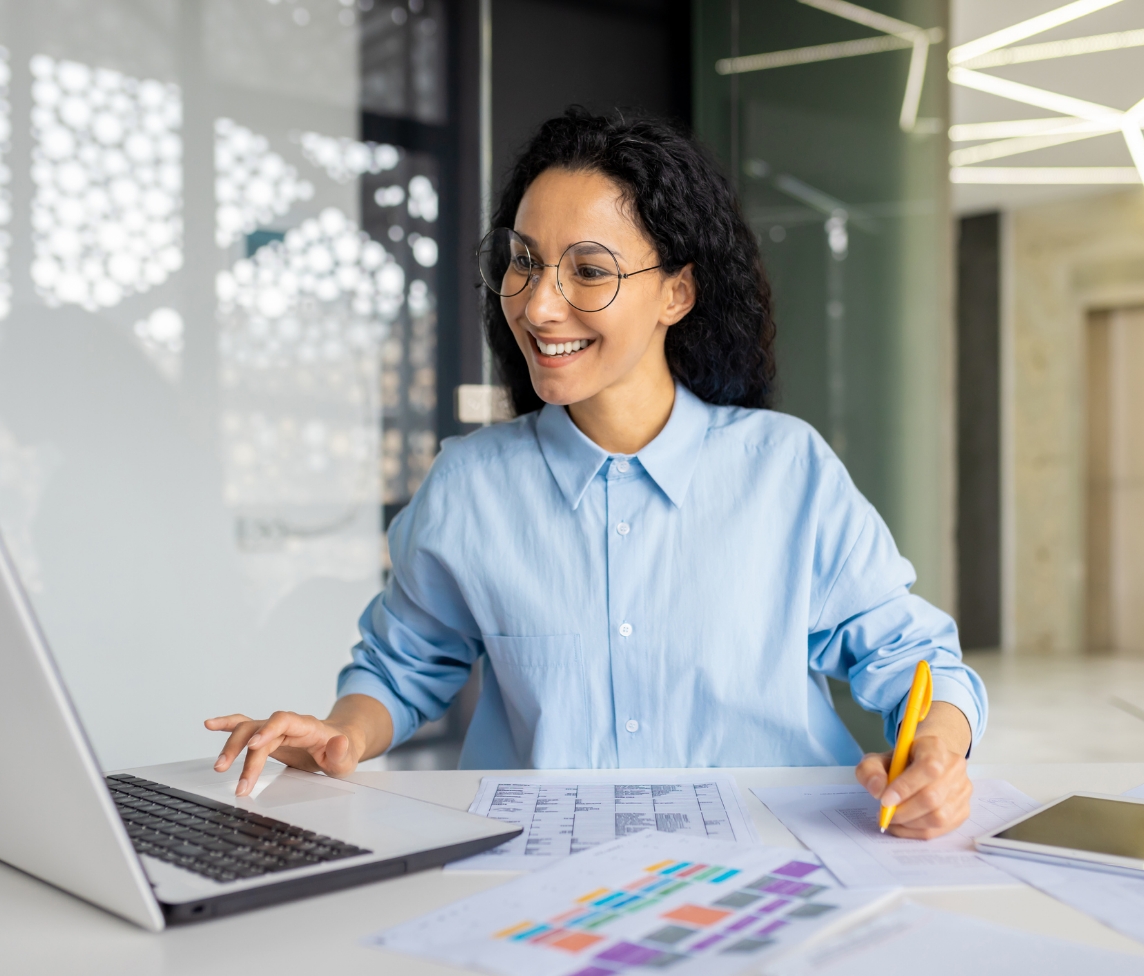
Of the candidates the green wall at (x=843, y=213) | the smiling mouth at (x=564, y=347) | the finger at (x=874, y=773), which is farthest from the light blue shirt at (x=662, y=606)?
the green wall at (x=843, y=213)

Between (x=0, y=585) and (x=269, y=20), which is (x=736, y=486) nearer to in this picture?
(x=0, y=585)

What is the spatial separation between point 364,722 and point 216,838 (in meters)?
0.44

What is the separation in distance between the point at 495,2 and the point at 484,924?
2605 mm

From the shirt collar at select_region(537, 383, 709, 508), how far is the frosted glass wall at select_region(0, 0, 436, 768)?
115cm

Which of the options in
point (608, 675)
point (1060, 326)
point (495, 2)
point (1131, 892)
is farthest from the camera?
point (1060, 326)

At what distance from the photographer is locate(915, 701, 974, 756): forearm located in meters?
1.07

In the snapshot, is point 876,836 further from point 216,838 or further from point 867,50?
point 867,50

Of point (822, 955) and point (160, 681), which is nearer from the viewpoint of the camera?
point (822, 955)

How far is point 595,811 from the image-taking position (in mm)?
932

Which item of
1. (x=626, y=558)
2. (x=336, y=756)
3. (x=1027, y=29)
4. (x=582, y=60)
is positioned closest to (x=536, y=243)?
(x=626, y=558)

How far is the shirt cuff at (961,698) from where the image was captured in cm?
114

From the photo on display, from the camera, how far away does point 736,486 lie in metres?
1.37

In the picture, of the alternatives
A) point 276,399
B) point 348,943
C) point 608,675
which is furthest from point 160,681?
point 348,943

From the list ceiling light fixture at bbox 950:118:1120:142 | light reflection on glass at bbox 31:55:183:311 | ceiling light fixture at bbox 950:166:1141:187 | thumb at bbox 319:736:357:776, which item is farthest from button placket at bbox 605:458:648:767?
ceiling light fixture at bbox 950:166:1141:187
